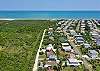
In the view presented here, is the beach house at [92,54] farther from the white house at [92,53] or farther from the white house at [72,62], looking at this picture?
the white house at [72,62]

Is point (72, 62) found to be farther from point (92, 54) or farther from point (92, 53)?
point (92, 53)

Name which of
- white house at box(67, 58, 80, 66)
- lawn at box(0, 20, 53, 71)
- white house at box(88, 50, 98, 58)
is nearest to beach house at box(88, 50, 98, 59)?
white house at box(88, 50, 98, 58)

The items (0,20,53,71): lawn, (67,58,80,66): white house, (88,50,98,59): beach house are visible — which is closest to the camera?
(0,20,53,71): lawn

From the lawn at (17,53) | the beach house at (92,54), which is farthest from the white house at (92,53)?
the lawn at (17,53)

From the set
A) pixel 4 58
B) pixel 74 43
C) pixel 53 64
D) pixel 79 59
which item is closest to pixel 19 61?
pixel 4 58

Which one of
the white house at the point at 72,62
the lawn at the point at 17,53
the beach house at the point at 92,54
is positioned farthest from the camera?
the beach house at the point at 92,54

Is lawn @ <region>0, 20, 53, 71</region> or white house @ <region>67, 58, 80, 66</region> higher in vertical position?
lawn @ <region>0, 20, 53, 71</region>

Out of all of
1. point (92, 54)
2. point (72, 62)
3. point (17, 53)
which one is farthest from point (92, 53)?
point (17, 53)

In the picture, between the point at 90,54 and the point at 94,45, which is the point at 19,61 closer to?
the point at 90,54

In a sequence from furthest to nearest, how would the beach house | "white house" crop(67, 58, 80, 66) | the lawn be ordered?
1. the beach house
2. "white house" crop(67, 58, 80, 66)
3. the lawn

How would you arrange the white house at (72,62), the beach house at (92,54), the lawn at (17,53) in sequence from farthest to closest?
the beach house at (92,54)
the white house at (72,62)
the lawn at (17,53)

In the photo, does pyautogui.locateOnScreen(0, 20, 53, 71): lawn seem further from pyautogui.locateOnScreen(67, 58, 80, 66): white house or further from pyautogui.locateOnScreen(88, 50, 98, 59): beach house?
pyautogui.locateOnScreen(88, 50, 98, 59): beach house
